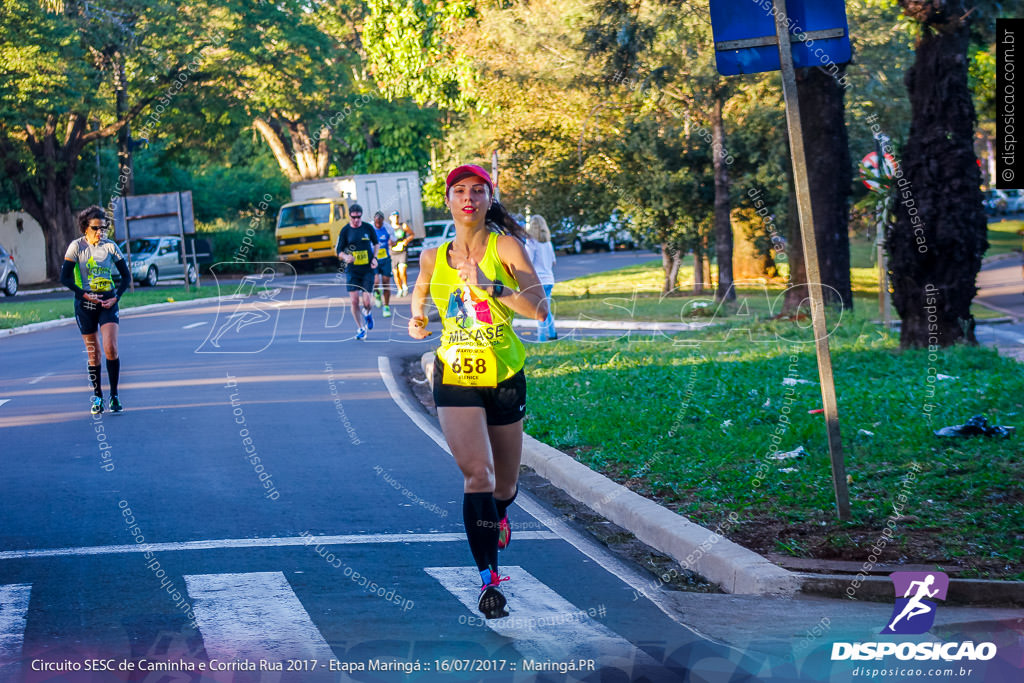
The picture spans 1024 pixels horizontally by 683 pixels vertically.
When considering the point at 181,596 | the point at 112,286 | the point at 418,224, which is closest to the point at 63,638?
the point at 181,596

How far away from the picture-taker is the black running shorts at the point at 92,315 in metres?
12.2

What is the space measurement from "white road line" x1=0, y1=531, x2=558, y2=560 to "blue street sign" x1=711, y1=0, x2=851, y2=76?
2.97 m

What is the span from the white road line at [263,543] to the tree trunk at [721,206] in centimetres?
1791

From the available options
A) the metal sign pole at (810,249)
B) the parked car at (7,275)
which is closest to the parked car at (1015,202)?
the parked car at (7,275)

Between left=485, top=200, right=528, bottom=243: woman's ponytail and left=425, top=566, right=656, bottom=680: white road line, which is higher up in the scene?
left=485, top=200, right=528, bottom=243: woman's ponytail

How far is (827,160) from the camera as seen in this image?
738 inches

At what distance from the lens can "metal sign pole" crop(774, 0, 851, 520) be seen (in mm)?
6984

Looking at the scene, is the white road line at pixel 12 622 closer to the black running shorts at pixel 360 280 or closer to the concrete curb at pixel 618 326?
the black running shorts at pixel 360 280

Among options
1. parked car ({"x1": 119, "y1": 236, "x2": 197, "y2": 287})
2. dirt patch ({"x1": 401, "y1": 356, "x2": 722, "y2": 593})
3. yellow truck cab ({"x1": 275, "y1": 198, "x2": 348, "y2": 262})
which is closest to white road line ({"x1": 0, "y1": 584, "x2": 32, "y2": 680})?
dirt patch ({"x1": 401, "y1": 356, "x2": 722, "y2": 593})

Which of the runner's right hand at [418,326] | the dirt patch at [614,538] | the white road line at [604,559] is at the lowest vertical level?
the dirt patch at [614,538]

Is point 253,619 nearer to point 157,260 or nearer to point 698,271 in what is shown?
point 698,271

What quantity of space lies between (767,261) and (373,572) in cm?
2854

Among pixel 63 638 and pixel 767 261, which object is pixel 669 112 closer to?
pixel 767 261

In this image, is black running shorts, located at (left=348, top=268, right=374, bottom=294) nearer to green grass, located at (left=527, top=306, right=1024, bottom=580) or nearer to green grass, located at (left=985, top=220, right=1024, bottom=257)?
green grass, located at (left=527, top=306, right=1024, bottom=580)
